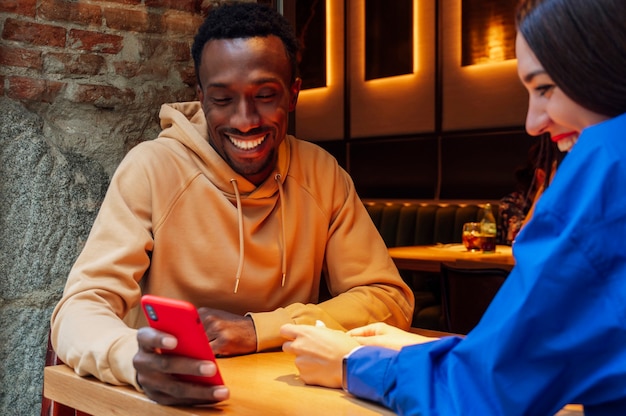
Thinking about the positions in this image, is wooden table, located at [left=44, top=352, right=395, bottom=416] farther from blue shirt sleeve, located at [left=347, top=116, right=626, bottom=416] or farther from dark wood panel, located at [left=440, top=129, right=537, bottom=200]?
dark wood panel, located at [left=440, top=129, right=537, bottom=200]

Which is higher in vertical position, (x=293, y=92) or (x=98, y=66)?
(x=98, y=66)

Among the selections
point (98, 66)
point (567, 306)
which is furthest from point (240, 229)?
point (567, 306)

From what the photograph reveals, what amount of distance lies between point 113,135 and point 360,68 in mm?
5475

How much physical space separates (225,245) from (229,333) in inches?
13.0

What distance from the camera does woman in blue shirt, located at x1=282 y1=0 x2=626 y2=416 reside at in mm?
993

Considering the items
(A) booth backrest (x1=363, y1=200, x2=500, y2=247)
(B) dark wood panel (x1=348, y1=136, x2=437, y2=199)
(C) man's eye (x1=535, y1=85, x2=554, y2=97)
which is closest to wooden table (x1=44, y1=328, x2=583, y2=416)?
(C) man's eye (x1=535, y1=85, x2=554, y2=97)

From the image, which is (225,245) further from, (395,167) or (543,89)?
(395,167)

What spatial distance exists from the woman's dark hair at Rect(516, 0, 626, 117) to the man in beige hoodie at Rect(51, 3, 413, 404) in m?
0.92

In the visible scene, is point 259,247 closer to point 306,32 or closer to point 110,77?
point 110,77

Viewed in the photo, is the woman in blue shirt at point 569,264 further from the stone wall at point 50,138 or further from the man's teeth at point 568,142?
the stone wall at point 50,138

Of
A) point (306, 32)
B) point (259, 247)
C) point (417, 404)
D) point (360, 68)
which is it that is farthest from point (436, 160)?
point (417, 404)

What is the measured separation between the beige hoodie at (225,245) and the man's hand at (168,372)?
29 cm

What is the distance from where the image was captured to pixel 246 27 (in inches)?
80.0

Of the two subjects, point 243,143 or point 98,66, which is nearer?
point 243,143
